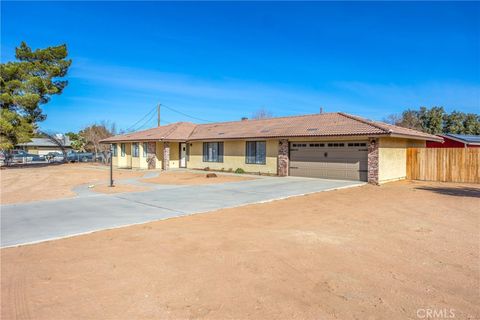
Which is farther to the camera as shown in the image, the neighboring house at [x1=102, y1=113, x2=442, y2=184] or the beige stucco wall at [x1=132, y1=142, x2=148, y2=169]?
the beige stucco wall at [x1=132, y1=142, x2=148, y2=169]

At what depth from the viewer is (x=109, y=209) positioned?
10.1 meters

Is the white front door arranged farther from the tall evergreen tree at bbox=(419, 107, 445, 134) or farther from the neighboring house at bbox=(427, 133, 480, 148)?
the tall evergreen tree at bbox=(419, 107, 445, 134)

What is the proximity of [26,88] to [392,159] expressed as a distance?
30.0 meters

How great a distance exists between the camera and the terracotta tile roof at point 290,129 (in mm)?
18312

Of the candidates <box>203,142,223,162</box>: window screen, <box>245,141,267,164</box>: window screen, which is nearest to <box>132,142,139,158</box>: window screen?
<box>203,142,223,162</box>: window screen

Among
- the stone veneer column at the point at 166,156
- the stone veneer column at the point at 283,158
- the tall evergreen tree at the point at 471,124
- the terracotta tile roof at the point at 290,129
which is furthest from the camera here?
the tall evergreen tree at the point at 471,124

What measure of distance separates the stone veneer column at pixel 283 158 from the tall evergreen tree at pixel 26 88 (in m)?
21.8

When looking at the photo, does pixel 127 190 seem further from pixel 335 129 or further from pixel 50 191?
pixel 335 129

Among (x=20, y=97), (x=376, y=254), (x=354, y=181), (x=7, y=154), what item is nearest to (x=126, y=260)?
(x=376, y=254)

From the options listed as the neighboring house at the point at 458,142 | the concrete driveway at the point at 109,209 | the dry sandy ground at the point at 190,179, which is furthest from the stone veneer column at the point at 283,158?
the neighboring house at the point at 458,142

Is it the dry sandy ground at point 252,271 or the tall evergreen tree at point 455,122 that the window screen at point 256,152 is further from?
the tall evergreen tree at point 455,122

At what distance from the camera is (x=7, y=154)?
34.4 m

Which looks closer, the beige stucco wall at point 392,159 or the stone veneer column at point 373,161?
the stone veneer column at point 373,161

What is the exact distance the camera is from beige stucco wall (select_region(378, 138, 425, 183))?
1758 cm
